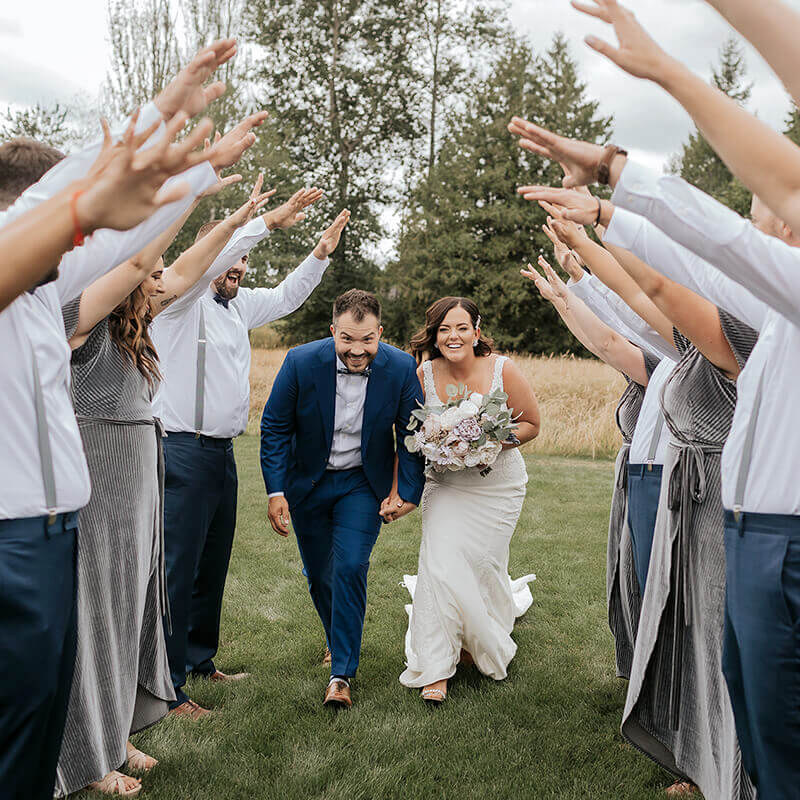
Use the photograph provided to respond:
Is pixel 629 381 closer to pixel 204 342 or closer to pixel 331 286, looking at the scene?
pixel 204 342

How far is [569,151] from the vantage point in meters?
2.24

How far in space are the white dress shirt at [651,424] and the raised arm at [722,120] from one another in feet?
8.16

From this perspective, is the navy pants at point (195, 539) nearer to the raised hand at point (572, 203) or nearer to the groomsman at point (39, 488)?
the groomsman at point (39, 488)

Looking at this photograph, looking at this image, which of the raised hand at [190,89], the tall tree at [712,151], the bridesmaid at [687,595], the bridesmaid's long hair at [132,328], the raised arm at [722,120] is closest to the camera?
the raised arm at [722,120]

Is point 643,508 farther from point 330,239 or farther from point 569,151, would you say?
point 330,239

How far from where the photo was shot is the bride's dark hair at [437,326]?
5.86 metres

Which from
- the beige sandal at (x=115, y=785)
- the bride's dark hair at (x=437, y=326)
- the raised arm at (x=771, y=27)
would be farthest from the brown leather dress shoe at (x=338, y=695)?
the raised arm at (x=771, y=27)

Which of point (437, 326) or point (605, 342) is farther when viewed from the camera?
point (437, 326)

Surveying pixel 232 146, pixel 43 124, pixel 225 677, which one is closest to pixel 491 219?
pixel 43 124

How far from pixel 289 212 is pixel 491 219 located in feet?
96.2

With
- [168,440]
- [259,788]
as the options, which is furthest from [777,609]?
[168,440]

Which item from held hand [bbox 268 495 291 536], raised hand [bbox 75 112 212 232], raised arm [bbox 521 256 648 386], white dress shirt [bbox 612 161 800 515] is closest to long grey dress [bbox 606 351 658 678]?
raised arm [bbox 521 256 648 386]

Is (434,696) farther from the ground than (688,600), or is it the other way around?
(688,600)

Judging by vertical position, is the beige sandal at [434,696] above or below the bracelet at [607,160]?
below
